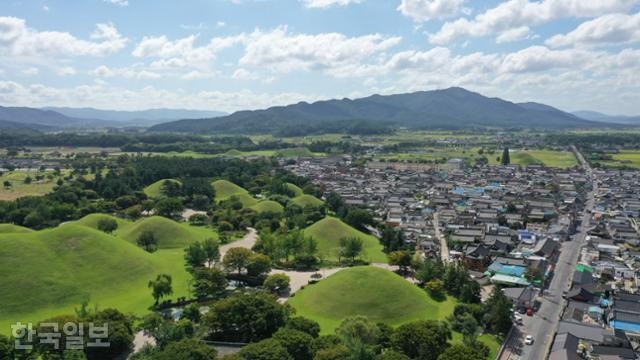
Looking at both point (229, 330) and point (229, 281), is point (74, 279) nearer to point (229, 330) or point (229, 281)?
point (229, 281)

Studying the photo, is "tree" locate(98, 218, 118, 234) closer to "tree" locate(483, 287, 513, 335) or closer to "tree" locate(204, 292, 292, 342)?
"tree" locate(204, 292, 292, 342)

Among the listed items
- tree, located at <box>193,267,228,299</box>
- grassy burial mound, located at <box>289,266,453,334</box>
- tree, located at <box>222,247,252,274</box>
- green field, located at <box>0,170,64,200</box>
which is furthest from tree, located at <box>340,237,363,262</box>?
green field, located at <box>0,170,64,200</box>

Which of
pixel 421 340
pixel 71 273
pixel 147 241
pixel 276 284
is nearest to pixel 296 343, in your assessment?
pixel 421 340

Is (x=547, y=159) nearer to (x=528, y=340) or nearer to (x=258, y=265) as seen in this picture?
(x=528, y=340)

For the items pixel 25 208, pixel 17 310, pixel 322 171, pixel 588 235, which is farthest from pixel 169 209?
pixel 588 235

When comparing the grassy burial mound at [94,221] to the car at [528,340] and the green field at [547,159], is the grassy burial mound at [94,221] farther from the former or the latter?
the green field at [547,159]

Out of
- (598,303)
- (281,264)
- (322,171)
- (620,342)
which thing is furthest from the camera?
(322,171)
